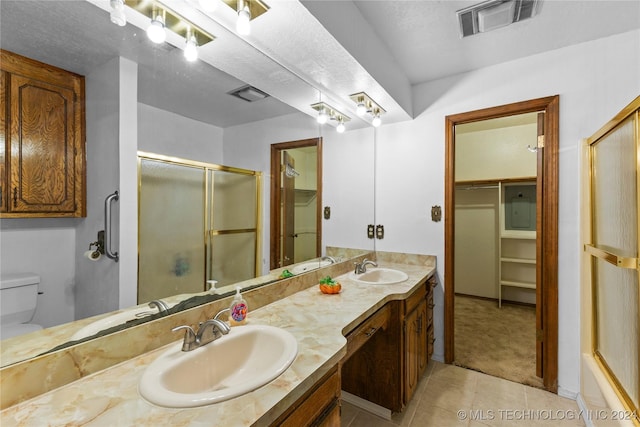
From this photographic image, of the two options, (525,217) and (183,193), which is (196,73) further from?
(525,217)

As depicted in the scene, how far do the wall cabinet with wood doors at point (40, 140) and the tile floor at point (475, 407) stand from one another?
1.89 m

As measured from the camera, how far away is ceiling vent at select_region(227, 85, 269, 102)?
4.75ft

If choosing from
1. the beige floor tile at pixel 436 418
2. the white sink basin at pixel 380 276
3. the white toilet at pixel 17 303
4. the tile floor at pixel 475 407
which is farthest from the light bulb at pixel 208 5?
the beige floor tile at pixel 436 418

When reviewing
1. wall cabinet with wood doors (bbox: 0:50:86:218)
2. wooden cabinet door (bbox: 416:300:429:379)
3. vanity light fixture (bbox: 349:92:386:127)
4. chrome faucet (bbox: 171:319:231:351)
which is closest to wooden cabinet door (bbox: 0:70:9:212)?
wall cabinet with wood doors (bbox: 0:50:86:218)

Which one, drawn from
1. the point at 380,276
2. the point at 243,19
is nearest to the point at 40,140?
the point at 243,19

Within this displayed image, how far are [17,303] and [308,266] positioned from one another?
1427 mm

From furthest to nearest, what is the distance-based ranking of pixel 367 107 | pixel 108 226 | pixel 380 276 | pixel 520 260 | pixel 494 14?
pixel 520 260
pixel 380 276
pixel 367 107
pixel 494 14
pixel 108 226

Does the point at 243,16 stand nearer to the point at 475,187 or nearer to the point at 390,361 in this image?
the point at 390,361

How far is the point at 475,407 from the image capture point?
188 centimetres

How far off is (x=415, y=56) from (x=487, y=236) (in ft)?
9.44

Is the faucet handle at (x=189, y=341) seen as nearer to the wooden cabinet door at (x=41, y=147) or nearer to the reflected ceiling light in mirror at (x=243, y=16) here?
the wooden cabinet door at (x=41, y=147)

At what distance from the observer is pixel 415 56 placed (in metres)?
2.18

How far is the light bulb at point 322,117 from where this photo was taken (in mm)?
2050

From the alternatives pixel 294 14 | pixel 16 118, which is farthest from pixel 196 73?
pixel 16 118
